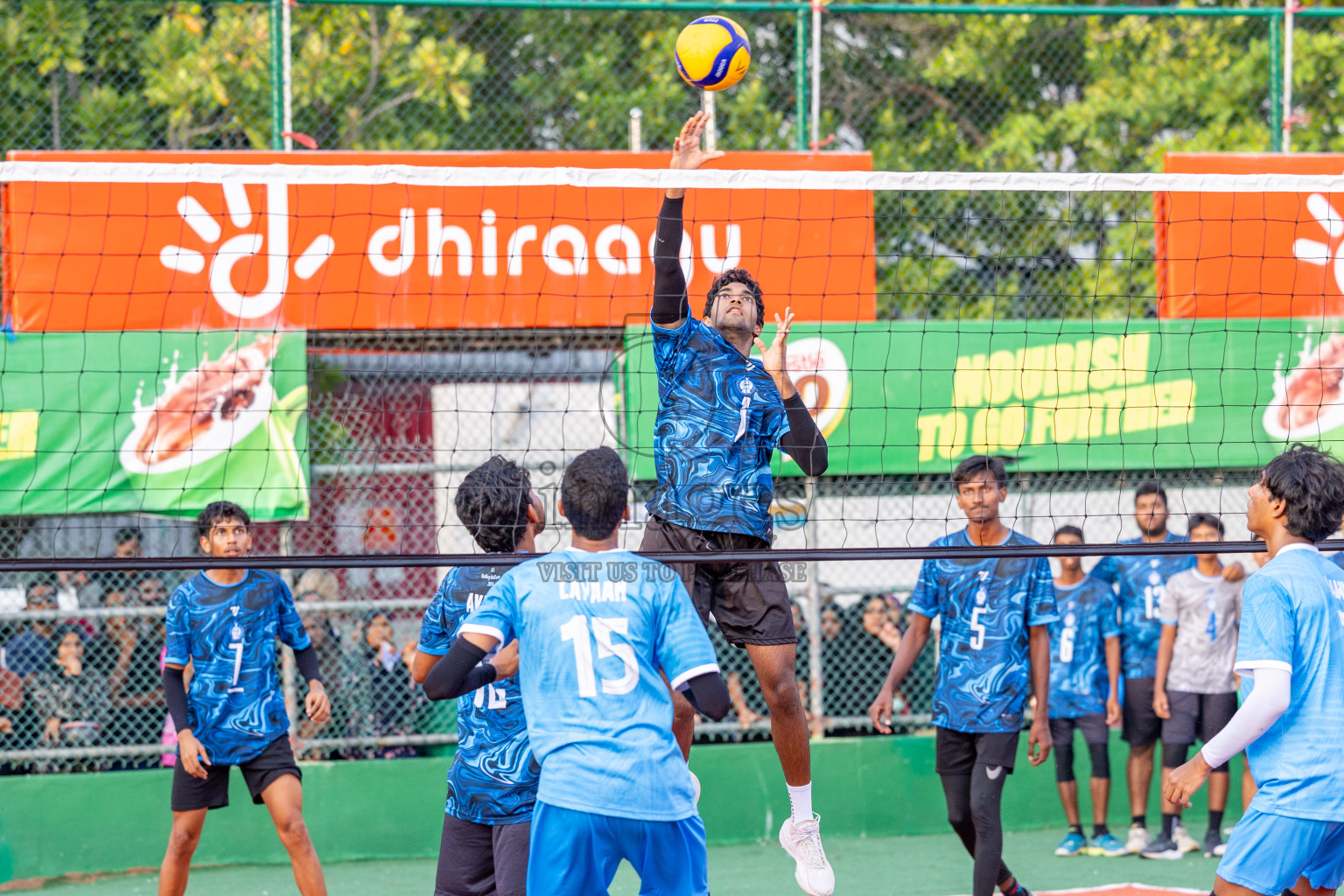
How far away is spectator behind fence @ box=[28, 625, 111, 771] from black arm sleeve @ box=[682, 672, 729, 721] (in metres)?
5.64

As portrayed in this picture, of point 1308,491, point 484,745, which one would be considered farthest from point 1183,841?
point 484,745

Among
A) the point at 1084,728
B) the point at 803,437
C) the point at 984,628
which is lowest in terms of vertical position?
the point at 1084,728

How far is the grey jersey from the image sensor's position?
24.6 feet

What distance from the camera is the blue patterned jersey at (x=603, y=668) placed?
11.4 ft

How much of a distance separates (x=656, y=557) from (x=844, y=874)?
3616 millimetres

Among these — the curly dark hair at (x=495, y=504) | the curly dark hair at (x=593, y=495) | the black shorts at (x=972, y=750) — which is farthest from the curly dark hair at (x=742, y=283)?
the black shorts at (x=972, y=750)

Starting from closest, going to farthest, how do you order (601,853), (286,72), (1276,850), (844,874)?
(601,853) → (1276,850) → (844,874) → (286,72)

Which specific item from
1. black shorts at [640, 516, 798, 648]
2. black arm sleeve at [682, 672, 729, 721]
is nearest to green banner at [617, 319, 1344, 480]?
black shorts at [640, 516, 798, 648]

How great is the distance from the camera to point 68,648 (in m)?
7.87

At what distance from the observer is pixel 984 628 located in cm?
588

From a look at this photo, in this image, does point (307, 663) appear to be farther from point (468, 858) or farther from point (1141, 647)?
point (1141, 647)

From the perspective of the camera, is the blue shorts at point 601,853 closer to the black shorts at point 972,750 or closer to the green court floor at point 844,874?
the black shorts at point 972,750

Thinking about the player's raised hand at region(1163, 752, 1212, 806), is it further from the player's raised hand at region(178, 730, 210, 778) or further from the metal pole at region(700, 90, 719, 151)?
the player's raised hand at region(178, 730, 210, 778)

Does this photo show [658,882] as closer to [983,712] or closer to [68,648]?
[983,712]
